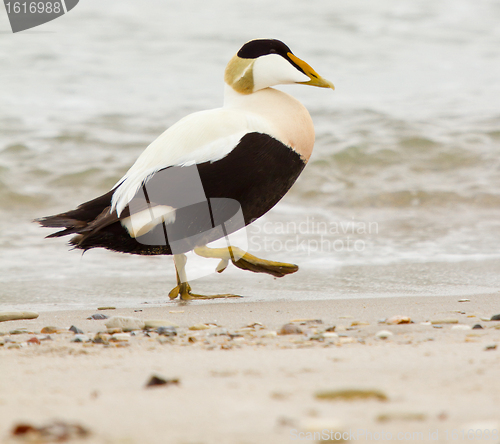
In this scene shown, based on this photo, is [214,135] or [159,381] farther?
[214,135]

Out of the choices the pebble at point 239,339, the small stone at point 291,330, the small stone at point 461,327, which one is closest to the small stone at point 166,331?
the pebble at point 239,339

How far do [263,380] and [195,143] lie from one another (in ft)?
5.62

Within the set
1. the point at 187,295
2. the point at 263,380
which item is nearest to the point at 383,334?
the point at 263,380

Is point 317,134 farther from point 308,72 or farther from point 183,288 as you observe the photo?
point 183,288

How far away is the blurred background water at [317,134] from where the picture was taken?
411cm

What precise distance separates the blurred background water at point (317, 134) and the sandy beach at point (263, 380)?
120 cm

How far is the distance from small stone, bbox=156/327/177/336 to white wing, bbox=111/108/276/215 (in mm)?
840

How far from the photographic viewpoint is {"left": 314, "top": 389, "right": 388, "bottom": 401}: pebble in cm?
125

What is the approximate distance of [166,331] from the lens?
229 cm

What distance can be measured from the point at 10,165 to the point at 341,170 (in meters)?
3.56

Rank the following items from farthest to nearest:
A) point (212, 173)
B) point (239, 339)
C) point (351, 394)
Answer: point (212, 173) < point (239, 339) < point (351, 394)

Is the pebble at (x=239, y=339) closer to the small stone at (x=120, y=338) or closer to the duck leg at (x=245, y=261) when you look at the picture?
the small stone at (x=120, y=338)

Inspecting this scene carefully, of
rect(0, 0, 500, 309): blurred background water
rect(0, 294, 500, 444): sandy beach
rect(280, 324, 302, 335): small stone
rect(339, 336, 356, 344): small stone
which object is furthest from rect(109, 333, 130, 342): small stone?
rect(0, 0, 500, 309): blurred background water

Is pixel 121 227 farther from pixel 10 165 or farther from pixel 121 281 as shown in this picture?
pixel 10 165
